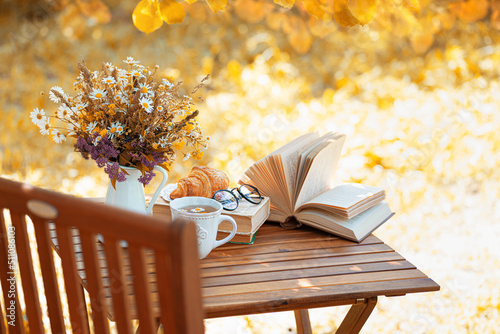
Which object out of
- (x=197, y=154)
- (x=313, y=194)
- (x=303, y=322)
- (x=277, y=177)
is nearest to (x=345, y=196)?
(x=313, y=194)

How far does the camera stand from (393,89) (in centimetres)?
434

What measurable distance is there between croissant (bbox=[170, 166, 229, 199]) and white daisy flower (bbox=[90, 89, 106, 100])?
14.1 inches

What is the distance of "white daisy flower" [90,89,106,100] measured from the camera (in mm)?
1134

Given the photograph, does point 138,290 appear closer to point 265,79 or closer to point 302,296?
point 302,296

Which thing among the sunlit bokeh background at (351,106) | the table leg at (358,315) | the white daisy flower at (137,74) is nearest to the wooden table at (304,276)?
the table leg at (358,315)

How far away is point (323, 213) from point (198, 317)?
846mm

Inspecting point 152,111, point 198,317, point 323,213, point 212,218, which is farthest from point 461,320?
point 198,317

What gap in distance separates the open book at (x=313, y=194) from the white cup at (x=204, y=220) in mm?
246

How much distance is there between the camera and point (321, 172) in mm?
1511

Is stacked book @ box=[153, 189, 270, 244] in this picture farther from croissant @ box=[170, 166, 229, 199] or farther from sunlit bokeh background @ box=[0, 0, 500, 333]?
sunlit bokeh background @ box=[0, 0, 500, 333]

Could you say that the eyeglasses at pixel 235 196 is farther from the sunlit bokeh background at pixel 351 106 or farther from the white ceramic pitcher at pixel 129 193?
the sunlit bokeh background at pixel 351 106

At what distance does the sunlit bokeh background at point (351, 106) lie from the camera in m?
2.10

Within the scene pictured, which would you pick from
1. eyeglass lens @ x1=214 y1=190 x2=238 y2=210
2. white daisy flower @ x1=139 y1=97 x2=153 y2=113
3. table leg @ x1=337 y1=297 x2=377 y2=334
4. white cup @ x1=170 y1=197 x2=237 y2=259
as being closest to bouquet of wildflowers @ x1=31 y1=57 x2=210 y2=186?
white daisy flower @ x1=139 y1=97 x2=153 y2=113

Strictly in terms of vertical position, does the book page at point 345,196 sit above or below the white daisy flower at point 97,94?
below
